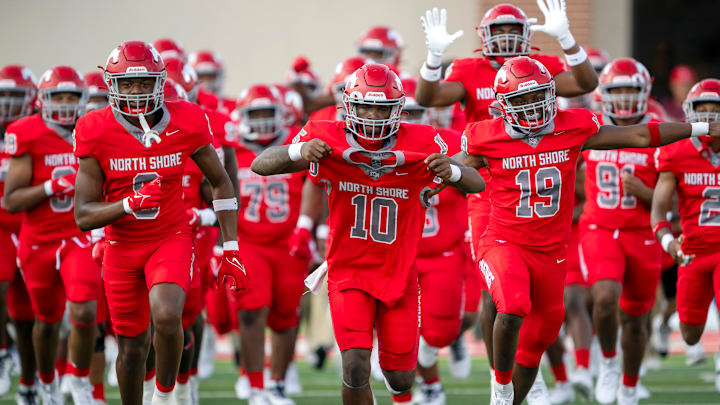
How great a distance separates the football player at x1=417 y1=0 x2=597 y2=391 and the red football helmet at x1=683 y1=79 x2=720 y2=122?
0.64 metres

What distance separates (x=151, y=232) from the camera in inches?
237

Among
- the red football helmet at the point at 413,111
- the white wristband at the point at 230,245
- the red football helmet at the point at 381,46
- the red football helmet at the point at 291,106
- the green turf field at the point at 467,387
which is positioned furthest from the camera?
the red football helmet at the point at 381,46

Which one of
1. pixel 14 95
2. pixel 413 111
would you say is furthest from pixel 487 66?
pixel 14 95

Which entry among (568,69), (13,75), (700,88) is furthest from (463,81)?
(13,75)

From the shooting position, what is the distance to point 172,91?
7.14 metres

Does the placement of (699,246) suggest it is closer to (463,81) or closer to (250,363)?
(463,81)

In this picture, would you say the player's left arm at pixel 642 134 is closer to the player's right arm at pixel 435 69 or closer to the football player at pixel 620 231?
the player's right arm at pixel 435 69

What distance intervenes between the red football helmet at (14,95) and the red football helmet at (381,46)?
3.15 m

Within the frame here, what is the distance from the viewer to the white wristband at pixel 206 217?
7.02 metres

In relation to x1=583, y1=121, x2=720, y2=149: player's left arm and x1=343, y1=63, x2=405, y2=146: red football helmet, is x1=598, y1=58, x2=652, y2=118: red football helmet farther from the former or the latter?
x1=343, y1=63, x2=405, y2=146: red football helmet

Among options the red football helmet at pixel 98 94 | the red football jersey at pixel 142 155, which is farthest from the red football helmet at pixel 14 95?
the red football jersey at pixel 142 155

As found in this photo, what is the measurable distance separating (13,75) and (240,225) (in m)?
1.81

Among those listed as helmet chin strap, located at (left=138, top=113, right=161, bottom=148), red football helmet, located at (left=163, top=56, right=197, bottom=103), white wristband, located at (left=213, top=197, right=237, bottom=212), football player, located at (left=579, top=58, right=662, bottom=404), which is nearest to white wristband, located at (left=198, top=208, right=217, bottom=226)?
white wristband, located at (left=213, top=197, right=237, bottom=212)

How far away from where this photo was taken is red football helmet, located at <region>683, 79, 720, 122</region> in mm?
6906
